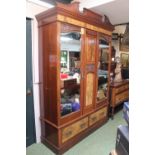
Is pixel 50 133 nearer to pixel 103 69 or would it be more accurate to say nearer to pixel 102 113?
pixel 102 113

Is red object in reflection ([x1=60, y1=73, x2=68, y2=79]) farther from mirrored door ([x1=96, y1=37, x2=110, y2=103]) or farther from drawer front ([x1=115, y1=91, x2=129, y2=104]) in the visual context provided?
drawer front ([x1=115, y1=91, x2=129, y2=104])

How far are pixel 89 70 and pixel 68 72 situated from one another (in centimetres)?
41

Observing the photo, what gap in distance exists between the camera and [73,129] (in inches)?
99.3

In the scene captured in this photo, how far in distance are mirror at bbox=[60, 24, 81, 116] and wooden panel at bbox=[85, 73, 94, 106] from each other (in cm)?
20

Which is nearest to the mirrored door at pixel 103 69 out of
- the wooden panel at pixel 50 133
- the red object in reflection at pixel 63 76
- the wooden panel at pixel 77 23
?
the wooden panel at pixel 77 23

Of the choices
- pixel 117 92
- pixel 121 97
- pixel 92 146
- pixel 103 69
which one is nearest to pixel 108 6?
pixel 103 69

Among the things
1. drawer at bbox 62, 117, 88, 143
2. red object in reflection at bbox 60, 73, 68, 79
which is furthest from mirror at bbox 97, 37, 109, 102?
red object in reflection at bbox 60, 73, 68, 79

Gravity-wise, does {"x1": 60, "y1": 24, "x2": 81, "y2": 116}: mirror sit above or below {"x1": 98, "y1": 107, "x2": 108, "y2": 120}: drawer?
above

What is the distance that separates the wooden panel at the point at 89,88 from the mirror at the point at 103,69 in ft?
1.03

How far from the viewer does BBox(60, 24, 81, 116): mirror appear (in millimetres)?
2297
